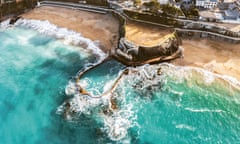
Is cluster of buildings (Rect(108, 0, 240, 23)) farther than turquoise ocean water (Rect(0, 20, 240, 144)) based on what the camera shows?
Yes

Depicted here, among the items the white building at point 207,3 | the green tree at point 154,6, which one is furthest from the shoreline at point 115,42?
the white building at point 207,3

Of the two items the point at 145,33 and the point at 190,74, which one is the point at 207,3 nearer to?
the point at 145,33

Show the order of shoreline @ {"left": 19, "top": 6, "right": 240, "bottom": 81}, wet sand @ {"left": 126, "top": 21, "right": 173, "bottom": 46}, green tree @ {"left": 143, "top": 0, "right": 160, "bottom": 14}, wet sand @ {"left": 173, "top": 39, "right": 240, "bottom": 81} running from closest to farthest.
→ wet sand @ {"left": 173, "top": 39, "right": 240, "bottom": 81} < shoreline @ {"left": 19, "top": 6, "right": 240, "bottom": 81} < wet sand @ {"left": 126, "top": 21, "right": 173, "bottom": 46} < green tree @ {"left": 143, "top": 0, "right": 160, "bottom": 14}

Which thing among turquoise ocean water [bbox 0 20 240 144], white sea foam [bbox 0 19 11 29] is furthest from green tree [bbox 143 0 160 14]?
white sea foam [bbox 0 19 11 29]

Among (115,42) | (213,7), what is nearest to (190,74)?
(115,42)

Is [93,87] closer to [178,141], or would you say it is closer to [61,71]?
[61,71]

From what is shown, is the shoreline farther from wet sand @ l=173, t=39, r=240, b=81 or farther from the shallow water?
the shallow water

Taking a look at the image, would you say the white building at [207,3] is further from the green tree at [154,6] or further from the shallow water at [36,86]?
the shallow water at [36,86]
